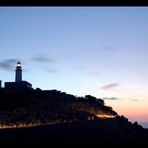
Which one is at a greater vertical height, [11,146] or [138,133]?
[138,133]

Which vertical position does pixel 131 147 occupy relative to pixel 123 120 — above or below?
below

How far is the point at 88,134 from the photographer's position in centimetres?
4531

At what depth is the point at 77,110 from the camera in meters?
67.7
